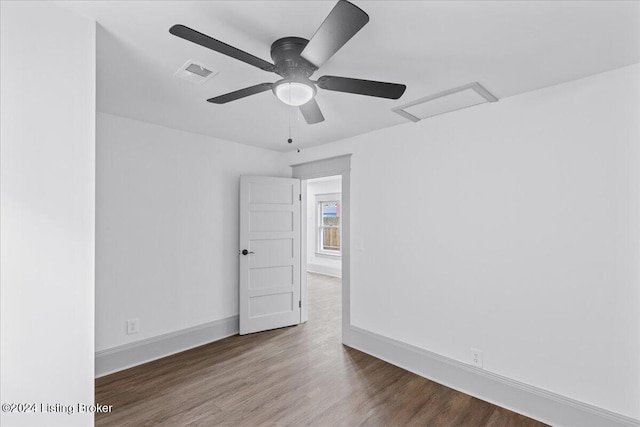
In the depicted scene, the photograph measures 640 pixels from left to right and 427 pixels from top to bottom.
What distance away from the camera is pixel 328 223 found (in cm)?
802

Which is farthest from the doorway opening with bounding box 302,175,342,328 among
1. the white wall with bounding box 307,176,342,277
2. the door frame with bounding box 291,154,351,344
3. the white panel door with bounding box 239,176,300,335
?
the door frame with bounding box 291,154,351,344

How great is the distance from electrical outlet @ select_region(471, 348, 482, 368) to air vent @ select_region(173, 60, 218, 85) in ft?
9.48

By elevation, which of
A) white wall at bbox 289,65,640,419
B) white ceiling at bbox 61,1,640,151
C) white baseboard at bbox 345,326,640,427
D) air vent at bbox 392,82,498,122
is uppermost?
white ceiling at bbox 61,1,640,151

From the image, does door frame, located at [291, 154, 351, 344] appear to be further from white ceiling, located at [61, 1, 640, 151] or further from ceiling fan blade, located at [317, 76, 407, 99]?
ceiling fan blade, located at [317, 76, 407, 99]

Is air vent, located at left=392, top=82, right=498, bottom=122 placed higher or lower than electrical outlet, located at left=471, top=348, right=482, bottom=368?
higher

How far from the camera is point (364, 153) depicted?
11.4 feet

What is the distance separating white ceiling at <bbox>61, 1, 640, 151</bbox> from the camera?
4.71ft

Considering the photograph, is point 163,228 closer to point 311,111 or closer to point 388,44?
point 311,111

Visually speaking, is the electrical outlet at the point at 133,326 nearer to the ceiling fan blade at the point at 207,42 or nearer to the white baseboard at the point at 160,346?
the white baseboard at the point at 160,346

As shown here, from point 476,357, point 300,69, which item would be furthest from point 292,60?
point 476,357

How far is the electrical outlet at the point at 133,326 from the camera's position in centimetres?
303

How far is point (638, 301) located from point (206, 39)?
9.09 feet

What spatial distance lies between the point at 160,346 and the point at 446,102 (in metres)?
3.57

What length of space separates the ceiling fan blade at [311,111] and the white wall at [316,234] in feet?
17.5
